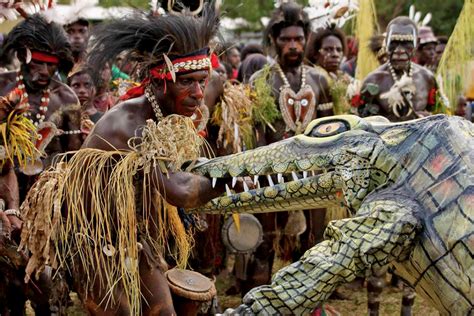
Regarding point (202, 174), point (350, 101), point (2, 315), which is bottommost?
point (2, 315)

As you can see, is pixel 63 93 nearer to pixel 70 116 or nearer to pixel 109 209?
pixel 70 116

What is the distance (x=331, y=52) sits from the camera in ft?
28.1

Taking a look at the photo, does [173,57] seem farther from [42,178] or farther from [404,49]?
[404,49]

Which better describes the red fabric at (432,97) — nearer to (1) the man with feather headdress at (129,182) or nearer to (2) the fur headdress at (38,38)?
(2) the fur headdress at (38,38)

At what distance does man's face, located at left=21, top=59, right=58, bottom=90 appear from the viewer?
6.17 m

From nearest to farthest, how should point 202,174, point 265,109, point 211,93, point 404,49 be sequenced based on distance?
point 202,174 → point 211,93 → point 265,109 → point 404,49

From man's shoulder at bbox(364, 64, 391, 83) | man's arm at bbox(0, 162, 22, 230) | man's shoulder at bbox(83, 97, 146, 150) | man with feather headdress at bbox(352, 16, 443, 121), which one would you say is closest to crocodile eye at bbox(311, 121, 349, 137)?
man's shoulder at bbox(83, 97, 146, 150)

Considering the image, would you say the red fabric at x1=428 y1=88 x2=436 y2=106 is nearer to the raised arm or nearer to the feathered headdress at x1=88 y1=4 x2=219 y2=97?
the feathered headdress at x1=88 y1=4 x2=219 y2=97

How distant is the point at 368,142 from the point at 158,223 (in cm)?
172

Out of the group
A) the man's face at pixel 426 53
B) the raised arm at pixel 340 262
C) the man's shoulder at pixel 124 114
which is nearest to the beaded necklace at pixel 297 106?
the man's shoulder at pixel 124 114

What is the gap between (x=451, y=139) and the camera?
8.64ft

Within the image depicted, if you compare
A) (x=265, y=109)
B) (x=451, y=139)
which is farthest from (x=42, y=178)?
(x=265, y=109)

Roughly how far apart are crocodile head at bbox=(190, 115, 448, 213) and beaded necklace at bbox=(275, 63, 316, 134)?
3597 mm

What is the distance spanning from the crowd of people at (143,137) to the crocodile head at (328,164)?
7.1 inches
